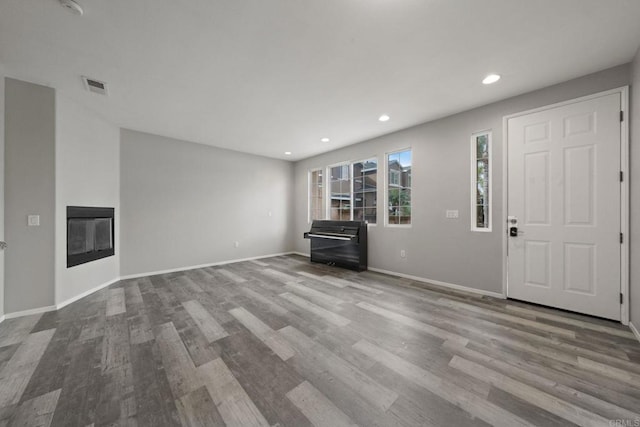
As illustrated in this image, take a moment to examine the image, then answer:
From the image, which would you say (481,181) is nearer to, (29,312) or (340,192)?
(340,192)

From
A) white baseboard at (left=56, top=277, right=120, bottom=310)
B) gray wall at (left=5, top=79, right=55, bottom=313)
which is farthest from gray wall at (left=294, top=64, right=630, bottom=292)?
gray wall at (left=5, top=79, right=55, bottom=313)

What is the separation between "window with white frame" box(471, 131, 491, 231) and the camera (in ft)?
10.4

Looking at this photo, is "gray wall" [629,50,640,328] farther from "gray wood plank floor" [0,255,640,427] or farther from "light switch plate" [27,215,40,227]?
"light switch plate" [27,215,40,227]

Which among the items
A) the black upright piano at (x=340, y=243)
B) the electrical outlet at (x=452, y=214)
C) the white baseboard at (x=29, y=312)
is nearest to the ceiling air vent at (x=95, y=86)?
the white baseboard at (x=29, y=312)

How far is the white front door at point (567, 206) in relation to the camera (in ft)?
7.80

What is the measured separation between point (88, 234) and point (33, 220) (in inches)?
27.9

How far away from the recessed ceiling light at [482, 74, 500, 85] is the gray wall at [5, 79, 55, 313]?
16.5 ft

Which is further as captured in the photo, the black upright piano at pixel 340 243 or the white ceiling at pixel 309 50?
the black upright piano at pixel 340 243

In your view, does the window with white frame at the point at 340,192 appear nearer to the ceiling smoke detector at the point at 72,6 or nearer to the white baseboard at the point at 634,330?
the white baseboard at the point at 634,330

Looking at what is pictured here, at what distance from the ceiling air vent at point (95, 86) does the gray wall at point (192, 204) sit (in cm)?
144

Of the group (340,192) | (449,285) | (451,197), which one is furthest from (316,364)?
(340,192)

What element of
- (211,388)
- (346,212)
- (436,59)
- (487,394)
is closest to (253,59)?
(436,59)

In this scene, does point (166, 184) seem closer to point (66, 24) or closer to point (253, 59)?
point (66, 24)

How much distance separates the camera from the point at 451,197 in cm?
348
